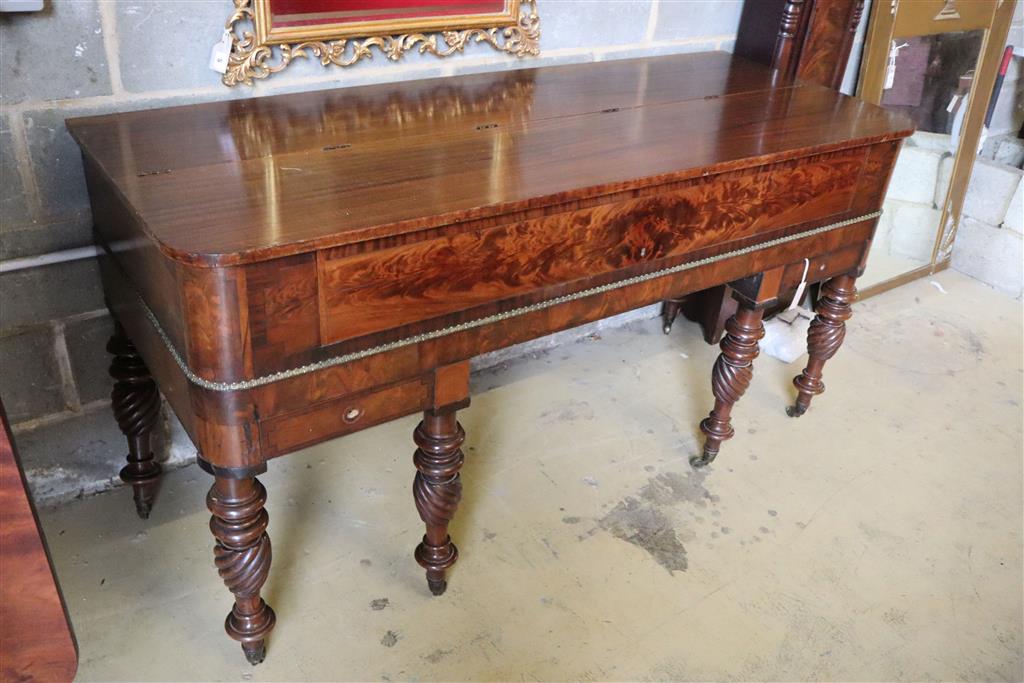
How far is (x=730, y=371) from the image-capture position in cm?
227

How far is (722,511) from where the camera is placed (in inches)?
89.1

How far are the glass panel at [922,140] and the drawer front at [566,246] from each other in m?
1.32

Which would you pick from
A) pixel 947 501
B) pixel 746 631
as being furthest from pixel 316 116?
pixel 947 501

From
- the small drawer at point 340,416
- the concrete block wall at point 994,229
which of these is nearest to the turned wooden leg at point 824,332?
the small drawer at point 340,416

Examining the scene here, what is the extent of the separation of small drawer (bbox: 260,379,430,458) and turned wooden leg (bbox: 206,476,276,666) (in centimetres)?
11

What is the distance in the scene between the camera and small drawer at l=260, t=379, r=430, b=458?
4.71 feet

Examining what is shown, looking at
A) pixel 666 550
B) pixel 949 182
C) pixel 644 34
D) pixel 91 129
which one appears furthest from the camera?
pixel 949 182

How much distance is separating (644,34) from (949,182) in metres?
1.64

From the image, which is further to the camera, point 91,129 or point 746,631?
point 746,631

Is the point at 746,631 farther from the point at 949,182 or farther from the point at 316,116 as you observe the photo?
the point at 949,182

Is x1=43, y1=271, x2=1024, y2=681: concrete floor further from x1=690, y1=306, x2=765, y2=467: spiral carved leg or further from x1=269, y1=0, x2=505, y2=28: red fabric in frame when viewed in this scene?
x1=269, y1=0, x2=505, y2=28: red fabric in frame

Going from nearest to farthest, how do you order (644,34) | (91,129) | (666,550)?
(91,129) < (666,550) < (644,34)

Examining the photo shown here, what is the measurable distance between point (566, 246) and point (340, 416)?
0.50 metres

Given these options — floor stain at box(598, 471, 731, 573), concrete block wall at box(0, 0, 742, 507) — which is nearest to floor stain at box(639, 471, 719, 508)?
floor stain at box(598, 471, 731, 573)
